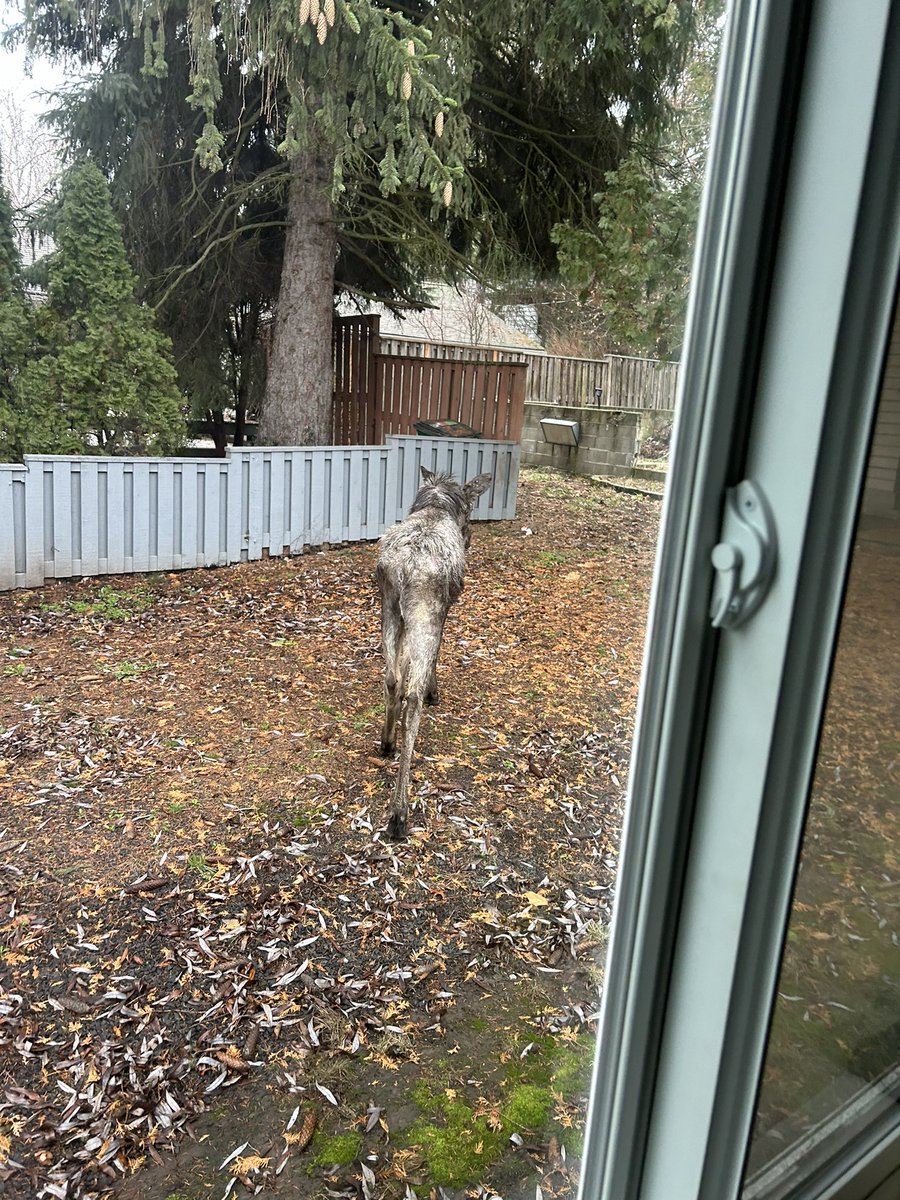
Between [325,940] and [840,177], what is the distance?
58.8 inches

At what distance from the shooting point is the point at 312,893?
5.70 ft

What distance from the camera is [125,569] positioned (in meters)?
3.70

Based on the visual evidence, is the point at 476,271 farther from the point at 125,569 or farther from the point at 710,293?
the point at 710,293

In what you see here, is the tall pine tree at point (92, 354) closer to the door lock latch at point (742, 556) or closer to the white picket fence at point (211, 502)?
the white picket fence at point (211, 502)

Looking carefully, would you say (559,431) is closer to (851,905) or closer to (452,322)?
(851,905)

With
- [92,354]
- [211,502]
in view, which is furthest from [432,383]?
[92,354]

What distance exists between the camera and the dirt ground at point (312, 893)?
3.59 feet

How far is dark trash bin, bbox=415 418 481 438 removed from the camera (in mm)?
4281

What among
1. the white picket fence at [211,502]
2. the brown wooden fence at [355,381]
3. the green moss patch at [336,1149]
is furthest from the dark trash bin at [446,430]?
the green moss patch at [336,1149]

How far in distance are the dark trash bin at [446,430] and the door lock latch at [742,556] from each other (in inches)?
145

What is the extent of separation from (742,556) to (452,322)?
153 inches

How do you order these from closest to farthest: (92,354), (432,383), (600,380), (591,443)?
1. (600,380)
2. (591,443)
3. (92,354)
4. (432,383)

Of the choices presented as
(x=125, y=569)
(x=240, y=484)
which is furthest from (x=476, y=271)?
(x=125, y=569)

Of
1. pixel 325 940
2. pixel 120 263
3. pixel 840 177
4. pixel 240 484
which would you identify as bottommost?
pixel 325 940
